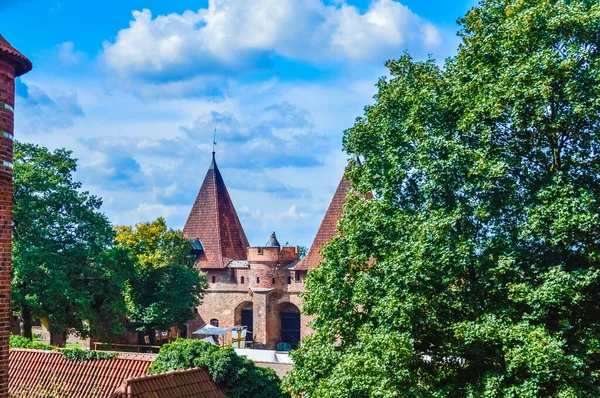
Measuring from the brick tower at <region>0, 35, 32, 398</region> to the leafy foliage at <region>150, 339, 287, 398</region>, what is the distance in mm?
8768

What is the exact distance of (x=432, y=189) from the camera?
15453mm

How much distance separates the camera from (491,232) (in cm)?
Result: 1527

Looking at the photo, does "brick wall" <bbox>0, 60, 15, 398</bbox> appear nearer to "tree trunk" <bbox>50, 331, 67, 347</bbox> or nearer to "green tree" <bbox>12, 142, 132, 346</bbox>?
"green tree" <bbox>12, 142, 132, 346</bbox>

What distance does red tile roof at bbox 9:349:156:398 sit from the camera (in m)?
Result: 18.2

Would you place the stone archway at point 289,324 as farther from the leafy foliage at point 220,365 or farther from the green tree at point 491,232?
the green tree at point 491,232

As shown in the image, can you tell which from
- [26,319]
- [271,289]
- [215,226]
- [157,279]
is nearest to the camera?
[26,319]

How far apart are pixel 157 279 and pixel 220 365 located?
21510mm

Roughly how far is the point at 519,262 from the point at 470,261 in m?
1.01

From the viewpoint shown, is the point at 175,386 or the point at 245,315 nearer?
the point at 175,386

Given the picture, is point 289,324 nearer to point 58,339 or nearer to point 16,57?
point 58,339

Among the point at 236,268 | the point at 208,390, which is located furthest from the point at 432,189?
the point at 236,268

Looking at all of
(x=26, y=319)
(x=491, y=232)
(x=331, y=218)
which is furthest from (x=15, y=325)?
(x=491, y=232)

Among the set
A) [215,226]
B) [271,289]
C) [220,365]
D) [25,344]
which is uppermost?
[215,226]

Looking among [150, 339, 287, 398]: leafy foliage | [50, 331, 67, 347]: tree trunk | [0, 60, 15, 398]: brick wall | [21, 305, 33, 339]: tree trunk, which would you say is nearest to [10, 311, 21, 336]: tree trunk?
[21, 305, 33, 339]: tree trunk
